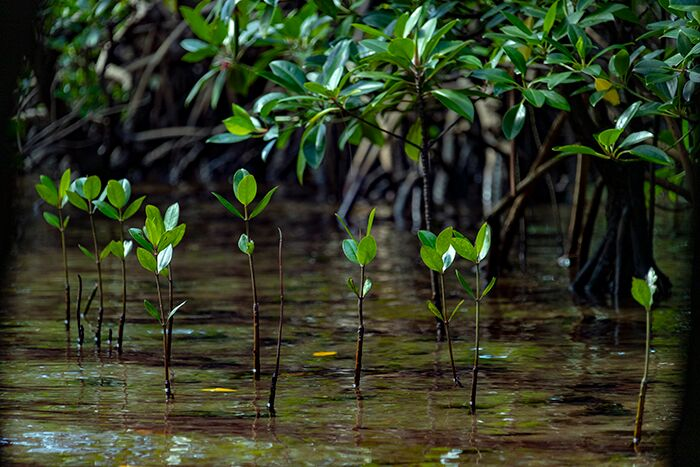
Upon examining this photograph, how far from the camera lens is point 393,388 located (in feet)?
9.49

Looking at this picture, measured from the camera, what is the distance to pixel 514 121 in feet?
10.4

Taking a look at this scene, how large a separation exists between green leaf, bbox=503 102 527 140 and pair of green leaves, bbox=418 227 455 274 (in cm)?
53

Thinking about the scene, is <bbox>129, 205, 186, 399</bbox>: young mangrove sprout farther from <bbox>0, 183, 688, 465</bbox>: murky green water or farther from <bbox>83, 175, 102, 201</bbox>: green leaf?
<bbox>83, 175, 102, 201</bbox>: green leaf

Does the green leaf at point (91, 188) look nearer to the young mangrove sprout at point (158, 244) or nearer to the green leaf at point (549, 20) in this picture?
the young mangrove sprout at point (158, 244)

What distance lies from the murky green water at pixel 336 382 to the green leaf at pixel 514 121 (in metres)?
0.61

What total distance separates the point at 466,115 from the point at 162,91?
7083 mm

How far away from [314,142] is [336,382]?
0.80 metres

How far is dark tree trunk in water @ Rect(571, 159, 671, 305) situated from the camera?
420cm

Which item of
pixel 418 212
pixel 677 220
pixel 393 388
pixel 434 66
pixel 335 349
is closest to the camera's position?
pixel 393 388

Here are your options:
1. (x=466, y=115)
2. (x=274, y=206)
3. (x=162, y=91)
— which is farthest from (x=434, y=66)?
(x=162, y=91)

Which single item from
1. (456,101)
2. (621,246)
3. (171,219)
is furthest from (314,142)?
(621,246)

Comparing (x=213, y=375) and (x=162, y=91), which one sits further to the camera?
(x=162, y=91)

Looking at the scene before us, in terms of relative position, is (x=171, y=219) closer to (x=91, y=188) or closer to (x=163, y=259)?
(x=163, y=259)

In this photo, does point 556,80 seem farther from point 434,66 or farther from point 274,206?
point 274,206
